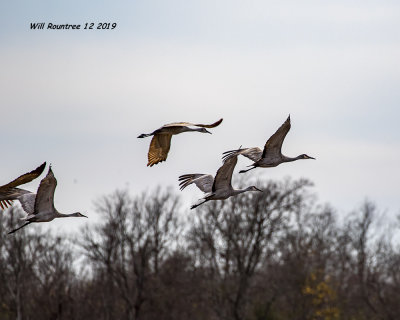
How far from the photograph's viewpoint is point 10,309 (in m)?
65.6

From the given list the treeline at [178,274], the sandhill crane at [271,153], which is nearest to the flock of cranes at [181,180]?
the sandhill crane at [271,153]

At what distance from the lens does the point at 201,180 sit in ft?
100

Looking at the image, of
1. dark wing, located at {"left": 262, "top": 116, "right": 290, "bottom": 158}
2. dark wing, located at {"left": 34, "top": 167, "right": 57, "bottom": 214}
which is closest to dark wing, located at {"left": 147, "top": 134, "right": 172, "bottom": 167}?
dark wing, located at {"left": 262, "top": 116, "right": 290, "bottom": 158}

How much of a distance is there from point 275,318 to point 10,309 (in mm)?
16177

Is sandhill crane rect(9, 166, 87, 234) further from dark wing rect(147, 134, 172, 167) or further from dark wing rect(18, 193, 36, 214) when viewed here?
dark wing rect(147, 134, 172, 167)

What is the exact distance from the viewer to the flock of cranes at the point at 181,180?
27.9m

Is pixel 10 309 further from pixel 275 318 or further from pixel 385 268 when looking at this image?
pixel 385 268

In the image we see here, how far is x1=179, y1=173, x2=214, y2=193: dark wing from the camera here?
99.8 feet

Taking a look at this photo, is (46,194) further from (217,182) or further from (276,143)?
(276,143)

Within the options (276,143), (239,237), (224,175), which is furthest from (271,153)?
(239,237)

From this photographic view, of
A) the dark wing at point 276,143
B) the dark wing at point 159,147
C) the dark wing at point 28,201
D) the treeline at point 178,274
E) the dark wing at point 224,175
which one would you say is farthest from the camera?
the treeline at point 178,274

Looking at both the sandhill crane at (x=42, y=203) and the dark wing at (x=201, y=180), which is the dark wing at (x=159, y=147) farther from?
the sandhill crane at (x=42, y=203)

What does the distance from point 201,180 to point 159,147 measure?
1679 millimetres

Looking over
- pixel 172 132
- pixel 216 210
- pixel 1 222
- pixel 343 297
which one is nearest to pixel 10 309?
pixel 1 222
